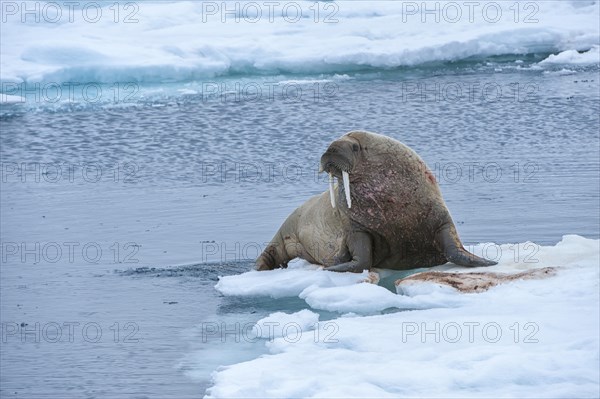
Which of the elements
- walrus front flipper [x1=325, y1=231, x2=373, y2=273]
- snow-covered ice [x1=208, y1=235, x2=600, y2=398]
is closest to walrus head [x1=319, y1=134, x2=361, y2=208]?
walrus front flipper [x1=325, y1=231, x2=373, y2=273]

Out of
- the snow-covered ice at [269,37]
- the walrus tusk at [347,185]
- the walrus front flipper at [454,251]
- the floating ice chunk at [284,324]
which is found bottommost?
the floating ice chunk at [284,324]

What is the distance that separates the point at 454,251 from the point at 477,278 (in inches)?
21.8

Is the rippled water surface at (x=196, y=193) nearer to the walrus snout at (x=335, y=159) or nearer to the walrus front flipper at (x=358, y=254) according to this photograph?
the walrus front flipper at (x=358, y=254)

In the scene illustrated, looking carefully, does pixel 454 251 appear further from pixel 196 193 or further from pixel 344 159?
pixel 196 193

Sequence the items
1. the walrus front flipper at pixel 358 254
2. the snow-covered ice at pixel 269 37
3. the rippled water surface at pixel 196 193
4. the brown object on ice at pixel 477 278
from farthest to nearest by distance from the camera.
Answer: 1. the snow-covered ice at pixel 269 37
2. the walrus front flipper at pixel 358 254
3. the brown object on ice at pixel 477 278
4. the rippled water surface at pixel 196 193

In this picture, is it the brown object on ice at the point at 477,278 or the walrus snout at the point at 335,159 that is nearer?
the brown object on ice at the point at 477,278

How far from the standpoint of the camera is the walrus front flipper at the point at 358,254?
8.75m

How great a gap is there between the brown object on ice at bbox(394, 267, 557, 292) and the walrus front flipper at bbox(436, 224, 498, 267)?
342 millimetres

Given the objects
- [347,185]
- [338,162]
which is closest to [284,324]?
[347,185]

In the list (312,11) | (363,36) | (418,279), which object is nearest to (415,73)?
(363,36)

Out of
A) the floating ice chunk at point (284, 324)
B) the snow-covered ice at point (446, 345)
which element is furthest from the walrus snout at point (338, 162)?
the floating ice chunk at point (284, 324)

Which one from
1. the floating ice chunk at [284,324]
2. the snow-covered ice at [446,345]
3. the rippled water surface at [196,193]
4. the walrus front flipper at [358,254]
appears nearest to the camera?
the snow-covered ice at [446,345]

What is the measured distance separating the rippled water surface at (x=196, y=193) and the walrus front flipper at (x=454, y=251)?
1.33m

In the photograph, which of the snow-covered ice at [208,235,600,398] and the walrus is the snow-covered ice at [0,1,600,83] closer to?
the walrus
